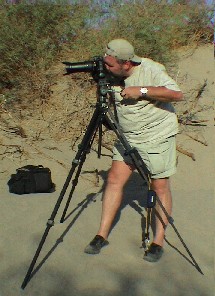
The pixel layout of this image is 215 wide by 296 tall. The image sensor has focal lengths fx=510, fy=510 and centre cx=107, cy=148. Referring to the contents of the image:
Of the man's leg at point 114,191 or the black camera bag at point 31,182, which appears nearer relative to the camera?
the man's leg at point 114,191

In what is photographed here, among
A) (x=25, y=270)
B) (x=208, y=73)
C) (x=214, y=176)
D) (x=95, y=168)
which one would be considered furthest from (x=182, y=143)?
(x=25, y=270)

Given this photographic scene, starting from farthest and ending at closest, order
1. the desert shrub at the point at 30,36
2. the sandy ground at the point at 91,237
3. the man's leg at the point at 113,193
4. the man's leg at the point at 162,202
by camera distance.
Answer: the desert shrub at the point at 30,36, the man's leg at the point at 113,193, the man's leg at the point at 162,202, the sandy ground at the point at 91,237

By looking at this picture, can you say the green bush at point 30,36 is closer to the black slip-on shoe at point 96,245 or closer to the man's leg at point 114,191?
the man's leg at point 114,191

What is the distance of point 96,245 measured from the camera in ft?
12.6

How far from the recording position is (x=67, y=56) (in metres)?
8.80

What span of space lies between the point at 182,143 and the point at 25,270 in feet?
13.5

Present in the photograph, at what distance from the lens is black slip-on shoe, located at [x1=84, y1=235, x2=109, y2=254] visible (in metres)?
3.83

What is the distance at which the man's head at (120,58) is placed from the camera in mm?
3521

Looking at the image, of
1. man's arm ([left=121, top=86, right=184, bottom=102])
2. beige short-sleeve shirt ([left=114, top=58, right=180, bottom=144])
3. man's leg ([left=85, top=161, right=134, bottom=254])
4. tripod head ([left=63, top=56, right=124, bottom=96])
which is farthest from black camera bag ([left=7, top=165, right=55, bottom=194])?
man's arm ([left=121, top=86, right=184, bottom=102])

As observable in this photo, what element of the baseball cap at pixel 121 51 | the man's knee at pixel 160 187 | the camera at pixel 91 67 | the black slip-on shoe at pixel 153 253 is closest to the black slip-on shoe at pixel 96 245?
the black slip-on shoe at pixel 153 253

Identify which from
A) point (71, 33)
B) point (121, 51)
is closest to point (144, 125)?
point (121, 51)

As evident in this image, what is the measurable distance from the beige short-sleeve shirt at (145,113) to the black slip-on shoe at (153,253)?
79 cm

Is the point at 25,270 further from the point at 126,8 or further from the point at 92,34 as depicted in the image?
the point at 126,8

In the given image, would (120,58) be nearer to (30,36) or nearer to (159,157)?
(159,157)
